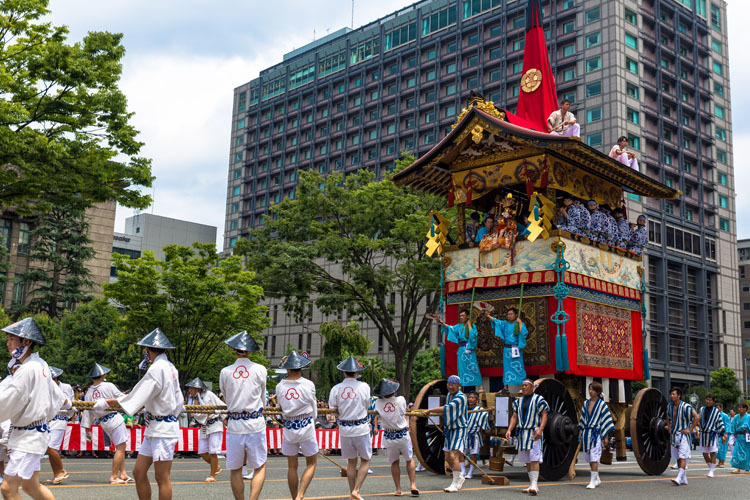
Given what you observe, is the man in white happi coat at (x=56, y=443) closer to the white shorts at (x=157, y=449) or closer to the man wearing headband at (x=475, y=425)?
the white shorts at (x=157, y=449)

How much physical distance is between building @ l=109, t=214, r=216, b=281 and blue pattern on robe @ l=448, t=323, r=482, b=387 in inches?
3433

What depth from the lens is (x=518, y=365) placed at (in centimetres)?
1562

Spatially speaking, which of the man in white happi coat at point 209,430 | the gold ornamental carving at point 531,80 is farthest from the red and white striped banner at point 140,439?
the gold ornamental carving at point 531,80

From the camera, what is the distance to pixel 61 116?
723 inches

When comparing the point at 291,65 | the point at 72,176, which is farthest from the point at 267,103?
the point at 72,176

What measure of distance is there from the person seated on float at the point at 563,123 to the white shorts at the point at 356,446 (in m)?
8.88

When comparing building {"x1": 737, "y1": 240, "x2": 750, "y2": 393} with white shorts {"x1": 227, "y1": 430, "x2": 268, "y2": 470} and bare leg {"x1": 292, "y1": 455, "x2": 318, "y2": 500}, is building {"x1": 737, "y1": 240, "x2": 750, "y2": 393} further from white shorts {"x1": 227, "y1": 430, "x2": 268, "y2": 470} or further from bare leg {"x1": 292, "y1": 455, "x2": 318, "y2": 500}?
white shorts {"x1": 227, "y1": 430, "x2": 268, "y2": 470}

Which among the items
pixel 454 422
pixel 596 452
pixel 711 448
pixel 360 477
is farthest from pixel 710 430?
pixel 360 477

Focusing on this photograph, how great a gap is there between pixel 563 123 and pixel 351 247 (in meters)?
14.3

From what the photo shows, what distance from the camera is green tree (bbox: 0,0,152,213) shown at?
17.4 m

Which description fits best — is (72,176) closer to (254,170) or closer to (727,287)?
(727,287)

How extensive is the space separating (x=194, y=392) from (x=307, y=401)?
20.7 ft

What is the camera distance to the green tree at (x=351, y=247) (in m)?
29.8

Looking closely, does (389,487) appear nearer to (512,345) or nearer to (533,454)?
(533,454)
